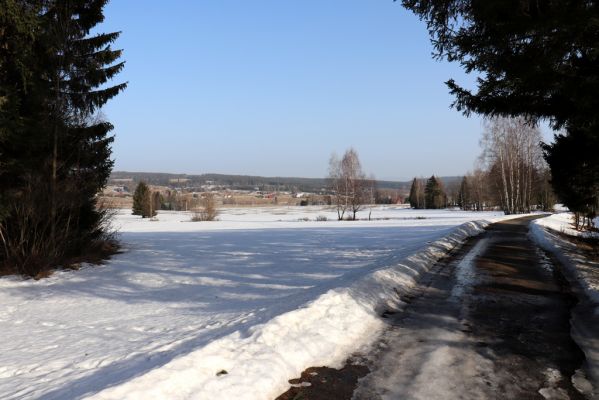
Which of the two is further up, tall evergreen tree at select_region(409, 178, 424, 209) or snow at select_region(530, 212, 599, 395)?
tall evergreen tree at select_region(409, 178, 424, 209)

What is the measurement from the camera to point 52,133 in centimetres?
1448

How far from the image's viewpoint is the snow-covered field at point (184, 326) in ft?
14.2

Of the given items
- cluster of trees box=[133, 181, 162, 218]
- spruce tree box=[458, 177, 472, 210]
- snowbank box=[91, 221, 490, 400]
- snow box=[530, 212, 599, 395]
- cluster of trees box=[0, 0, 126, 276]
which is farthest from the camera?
spruce tree box=[458, 177, 472, 210]

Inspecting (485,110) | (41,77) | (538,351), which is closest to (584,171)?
(485,110)

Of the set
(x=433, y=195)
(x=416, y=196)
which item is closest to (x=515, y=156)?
(x=433, y=195)

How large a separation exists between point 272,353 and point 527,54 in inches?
242

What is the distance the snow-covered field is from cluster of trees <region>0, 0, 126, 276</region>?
1422mm

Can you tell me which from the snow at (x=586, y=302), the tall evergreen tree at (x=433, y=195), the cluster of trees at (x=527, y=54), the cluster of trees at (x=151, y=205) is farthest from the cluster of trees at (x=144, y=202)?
the tall evergreen tree at (x=433, y=195)

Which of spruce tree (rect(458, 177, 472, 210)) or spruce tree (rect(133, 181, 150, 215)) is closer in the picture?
spruce tree (rect(133, 181, 150, 215))

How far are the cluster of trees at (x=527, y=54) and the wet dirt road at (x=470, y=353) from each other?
A: 10.4 ft

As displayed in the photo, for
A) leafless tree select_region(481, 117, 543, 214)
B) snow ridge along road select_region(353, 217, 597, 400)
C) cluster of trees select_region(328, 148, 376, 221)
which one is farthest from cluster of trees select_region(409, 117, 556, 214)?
snow ridge along road select_region(353, 217, 597, 400)

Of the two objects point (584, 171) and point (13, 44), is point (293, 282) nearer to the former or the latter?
point (13, 44)

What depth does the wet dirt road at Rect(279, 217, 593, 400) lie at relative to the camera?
167 inches

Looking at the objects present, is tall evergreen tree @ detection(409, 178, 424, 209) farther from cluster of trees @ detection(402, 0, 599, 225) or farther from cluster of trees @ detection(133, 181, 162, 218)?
cluster of trees @ detection(402, 0, 599, 225)
